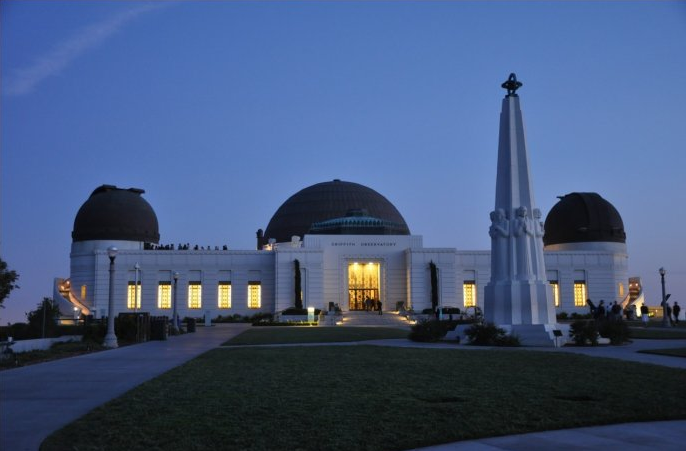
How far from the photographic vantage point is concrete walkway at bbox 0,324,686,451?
7156 millimetres

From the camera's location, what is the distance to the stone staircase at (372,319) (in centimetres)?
4944

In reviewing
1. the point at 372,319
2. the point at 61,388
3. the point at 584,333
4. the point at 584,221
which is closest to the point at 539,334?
the point at 584,333

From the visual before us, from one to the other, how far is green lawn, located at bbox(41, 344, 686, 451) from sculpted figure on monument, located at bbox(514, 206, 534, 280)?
9.74 metres

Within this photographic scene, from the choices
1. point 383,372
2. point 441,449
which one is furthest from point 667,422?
point 383,372


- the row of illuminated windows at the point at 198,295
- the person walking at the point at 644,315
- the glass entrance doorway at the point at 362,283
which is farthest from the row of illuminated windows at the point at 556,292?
the row of illuminated windows at the point at 198,295

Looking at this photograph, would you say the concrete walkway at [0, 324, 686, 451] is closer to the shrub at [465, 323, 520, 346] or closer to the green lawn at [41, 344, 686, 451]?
the green lawn at [41, 344, 686, 451]

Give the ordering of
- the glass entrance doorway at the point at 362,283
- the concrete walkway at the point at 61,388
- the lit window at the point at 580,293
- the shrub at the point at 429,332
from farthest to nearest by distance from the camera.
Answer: the lit window at the point at 580,293 < the glass entrance doorway at the point at 362,283 < the shrub at the point at 429,332 < the concrete walkway at the point at 61,388

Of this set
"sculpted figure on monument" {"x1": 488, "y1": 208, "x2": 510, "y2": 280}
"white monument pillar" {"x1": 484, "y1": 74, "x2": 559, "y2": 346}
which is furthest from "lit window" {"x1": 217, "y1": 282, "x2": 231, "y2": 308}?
"sculpted figure on monument" {"x1": 488, "y1": 208, "x2": 510, "y2": 280}

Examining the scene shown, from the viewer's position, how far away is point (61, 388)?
12.2 m

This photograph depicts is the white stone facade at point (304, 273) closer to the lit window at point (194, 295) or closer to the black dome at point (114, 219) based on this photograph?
the lit window at point (194, 295)

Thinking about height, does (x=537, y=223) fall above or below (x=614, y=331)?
above

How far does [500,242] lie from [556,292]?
37079 millimetres

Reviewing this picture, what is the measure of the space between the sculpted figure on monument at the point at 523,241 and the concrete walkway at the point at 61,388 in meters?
12.5

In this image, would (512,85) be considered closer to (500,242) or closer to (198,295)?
(500,242)
